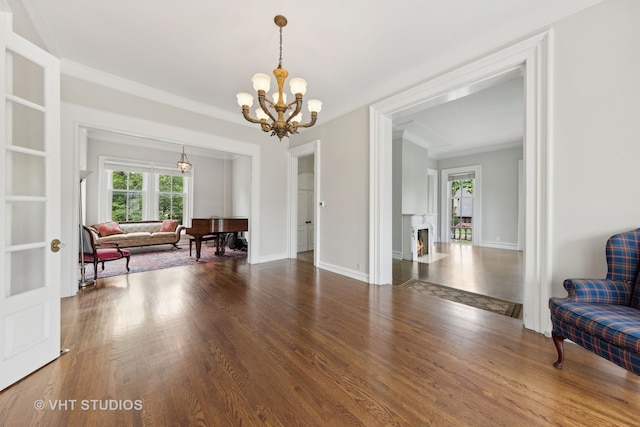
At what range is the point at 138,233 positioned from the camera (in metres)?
6.32

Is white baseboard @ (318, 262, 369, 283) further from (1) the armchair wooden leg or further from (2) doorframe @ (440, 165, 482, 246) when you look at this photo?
(2) doorframe @ (440, 165, 482, 246)

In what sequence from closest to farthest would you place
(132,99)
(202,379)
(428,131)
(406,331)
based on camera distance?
(202,379)
(406,331)
(132,99)
(428,131)

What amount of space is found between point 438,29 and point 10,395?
14.8 feet

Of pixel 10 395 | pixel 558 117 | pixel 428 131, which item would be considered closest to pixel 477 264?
pixel 428 131

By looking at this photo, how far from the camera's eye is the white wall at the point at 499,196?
6758mm

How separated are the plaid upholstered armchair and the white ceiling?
82.4 inches

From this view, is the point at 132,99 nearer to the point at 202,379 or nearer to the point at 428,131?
the point at 202,379

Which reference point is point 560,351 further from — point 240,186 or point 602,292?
point 240,186

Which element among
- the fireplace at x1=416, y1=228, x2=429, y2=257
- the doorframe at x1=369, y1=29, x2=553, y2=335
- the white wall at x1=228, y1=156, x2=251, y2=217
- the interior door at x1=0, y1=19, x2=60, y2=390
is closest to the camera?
the interior door at x1=0, y1=19, x2=60, y2=390

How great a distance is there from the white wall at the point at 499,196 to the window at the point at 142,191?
961 cm

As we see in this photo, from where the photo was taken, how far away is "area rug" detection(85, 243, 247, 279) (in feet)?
14.6

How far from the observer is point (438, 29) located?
2447 mm

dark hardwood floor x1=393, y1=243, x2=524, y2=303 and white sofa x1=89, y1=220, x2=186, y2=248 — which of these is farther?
white sofa x1=89, y1=220, x2=186, y2=248

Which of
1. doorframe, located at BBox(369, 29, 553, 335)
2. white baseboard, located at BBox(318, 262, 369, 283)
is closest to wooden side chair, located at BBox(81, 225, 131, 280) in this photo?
white baseboard, located at BBox(318, 262, 369, 283)
